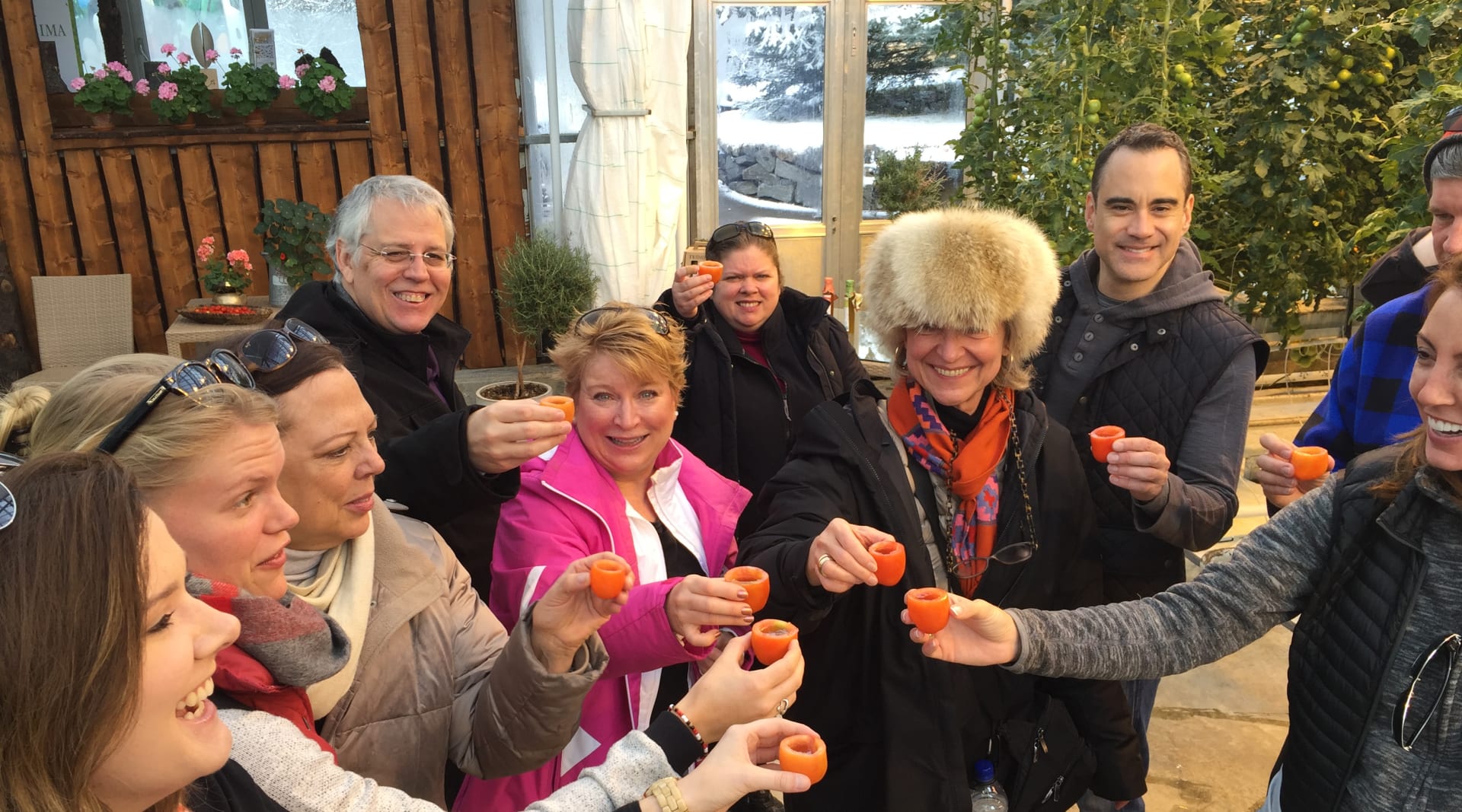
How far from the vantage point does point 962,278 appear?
2182 mm

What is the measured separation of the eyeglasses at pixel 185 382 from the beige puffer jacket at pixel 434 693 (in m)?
0.42

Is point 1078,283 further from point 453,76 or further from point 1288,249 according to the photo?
point 453,76

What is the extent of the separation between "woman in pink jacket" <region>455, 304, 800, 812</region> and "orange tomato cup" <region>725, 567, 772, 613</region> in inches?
0.9

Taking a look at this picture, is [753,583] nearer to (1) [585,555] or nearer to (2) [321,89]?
(1) [585,555]

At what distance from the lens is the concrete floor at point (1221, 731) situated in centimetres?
339

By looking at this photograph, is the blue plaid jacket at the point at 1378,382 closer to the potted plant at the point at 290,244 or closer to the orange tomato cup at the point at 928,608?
the orange tomato cup at the point at 928,608

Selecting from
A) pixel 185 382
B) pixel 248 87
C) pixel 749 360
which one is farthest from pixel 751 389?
pixel 248 87

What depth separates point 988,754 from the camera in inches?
85.8

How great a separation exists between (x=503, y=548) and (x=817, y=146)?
246 inches

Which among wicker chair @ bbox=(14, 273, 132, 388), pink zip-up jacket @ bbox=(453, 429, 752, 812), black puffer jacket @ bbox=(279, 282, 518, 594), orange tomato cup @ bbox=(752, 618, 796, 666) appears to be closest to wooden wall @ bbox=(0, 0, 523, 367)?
wicker chair @ bbox=(14, 273, 132, 388)

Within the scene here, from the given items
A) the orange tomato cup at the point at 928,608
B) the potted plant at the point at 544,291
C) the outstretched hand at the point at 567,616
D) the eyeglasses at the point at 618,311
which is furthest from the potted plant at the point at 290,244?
the orange tomato cup at the point at 928,608

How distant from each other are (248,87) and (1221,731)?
647cm

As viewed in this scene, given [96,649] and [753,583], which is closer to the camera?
[96,649]

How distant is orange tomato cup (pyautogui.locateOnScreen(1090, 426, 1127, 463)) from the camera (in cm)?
225
